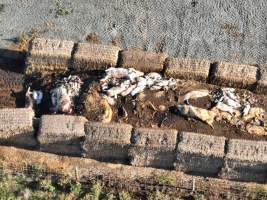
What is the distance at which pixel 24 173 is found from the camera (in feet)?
38.5

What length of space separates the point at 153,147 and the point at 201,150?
0.77 m

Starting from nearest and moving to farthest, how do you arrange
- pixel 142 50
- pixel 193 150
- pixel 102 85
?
pixel 193 150, pixel 102 85, pixel 142 50

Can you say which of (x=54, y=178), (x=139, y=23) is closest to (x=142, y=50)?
(x=139, y=23)

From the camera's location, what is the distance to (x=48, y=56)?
12531 mm

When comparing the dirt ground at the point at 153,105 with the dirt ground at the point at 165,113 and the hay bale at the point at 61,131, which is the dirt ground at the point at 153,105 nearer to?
the dirt ground at the point at 165,113

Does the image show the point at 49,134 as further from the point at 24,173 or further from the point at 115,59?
the point at 115,59

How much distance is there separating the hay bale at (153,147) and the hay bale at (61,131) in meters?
0.89

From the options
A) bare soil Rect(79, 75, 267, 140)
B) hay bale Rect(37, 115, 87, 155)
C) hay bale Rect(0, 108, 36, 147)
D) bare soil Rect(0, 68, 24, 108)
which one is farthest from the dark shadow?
bare soil Rect(0, 68, 24, 108)

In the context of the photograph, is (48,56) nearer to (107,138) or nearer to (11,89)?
(11,89)

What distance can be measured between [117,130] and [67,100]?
1.13m

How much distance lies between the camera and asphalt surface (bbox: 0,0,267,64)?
13.3 metres

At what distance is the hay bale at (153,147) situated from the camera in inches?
454

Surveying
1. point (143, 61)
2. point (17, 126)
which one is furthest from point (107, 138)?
point (143, 61)

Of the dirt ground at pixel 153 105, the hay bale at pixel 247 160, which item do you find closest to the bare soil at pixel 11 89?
the dirt ground at pixel 153 105
